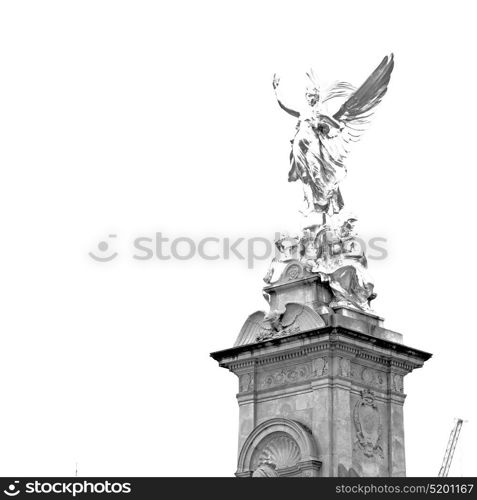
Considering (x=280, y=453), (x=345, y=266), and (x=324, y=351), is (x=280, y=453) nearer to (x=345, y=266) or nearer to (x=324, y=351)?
(x=324, y=351)

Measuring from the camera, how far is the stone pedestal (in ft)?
137

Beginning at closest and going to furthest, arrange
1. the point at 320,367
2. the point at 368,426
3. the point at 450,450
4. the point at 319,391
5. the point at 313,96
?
the point at 319,391 < the point at 320,367 < the point at 368,426 < the point at 313,96 < the point at 450,450

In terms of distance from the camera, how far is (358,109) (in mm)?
44719

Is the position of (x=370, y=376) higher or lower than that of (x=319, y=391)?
higher

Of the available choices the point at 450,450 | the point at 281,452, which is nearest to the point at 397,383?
the point at 281,452

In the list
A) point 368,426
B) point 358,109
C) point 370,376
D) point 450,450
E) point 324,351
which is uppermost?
point 450,450

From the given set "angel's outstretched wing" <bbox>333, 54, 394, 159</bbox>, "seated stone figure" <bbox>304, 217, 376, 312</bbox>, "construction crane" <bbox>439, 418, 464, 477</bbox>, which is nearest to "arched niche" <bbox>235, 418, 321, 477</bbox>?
"seated stone figure" <bbox>304, 217, 376, 312</bbox>

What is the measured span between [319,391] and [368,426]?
147 centimetres

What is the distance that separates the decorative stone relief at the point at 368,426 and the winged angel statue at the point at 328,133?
180 inches

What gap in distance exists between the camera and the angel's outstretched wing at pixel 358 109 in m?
44.5
